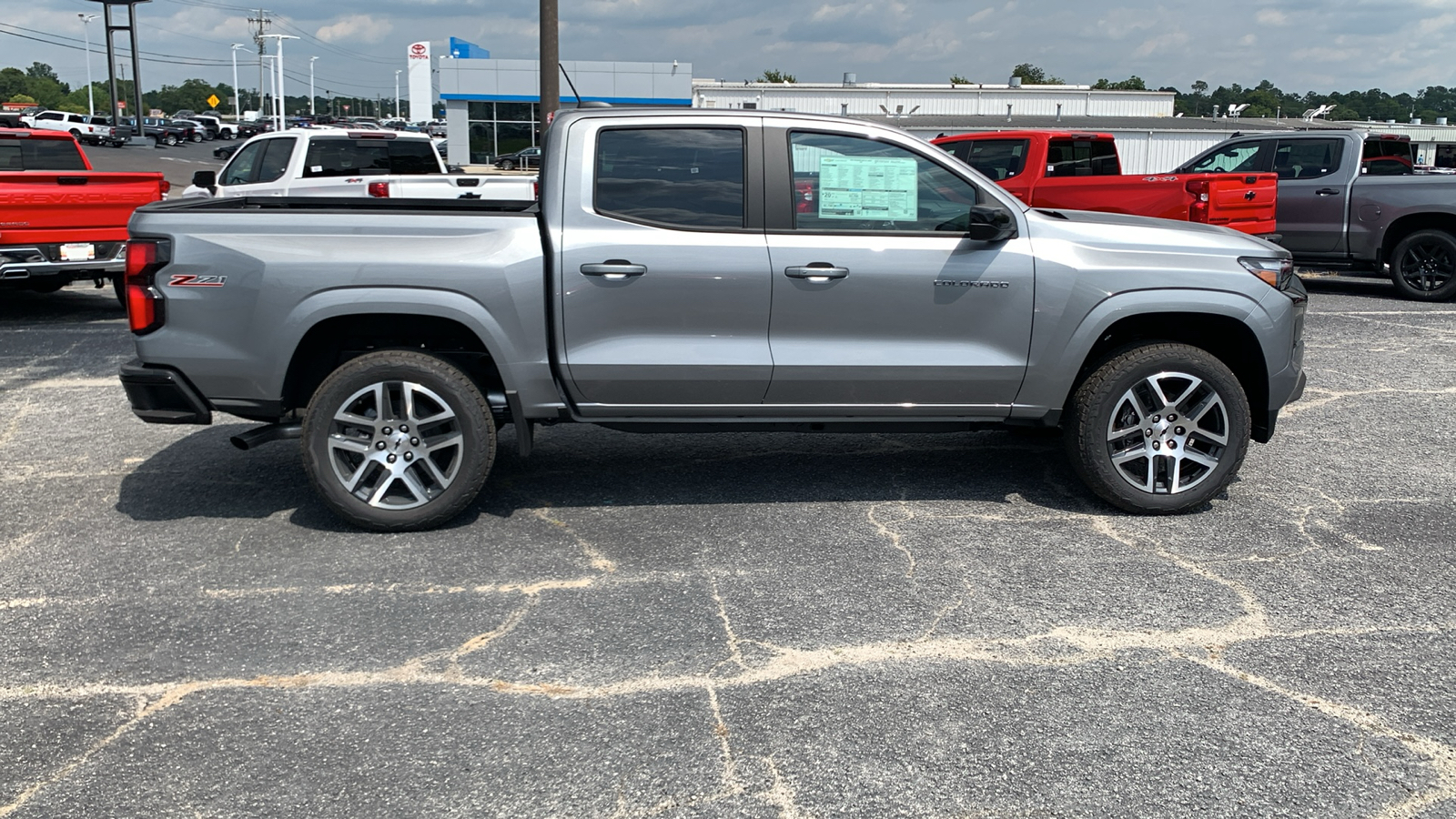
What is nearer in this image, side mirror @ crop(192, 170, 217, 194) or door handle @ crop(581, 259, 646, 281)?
door handle @ crop(581, 259, 646, 281)

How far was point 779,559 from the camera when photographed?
16.4ft

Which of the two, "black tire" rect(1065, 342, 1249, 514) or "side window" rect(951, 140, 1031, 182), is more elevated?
"side window" rect(951, 140, 1031, 182)

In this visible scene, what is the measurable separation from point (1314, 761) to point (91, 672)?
3744mm

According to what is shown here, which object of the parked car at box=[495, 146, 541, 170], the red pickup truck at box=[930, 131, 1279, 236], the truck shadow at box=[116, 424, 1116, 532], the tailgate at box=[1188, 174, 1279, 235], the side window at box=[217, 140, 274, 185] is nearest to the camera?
the truck shadow at box=[116, 424, 1116, 532]

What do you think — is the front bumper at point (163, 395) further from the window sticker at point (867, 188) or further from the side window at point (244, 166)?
the side window at point (244, 166)

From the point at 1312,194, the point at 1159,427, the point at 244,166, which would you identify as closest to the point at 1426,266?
the point at 1312,194

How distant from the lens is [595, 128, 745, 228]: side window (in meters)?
5.26

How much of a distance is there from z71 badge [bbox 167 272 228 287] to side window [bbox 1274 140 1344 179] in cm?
1218

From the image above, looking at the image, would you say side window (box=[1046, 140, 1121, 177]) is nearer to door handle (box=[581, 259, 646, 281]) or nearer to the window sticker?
the window sticker

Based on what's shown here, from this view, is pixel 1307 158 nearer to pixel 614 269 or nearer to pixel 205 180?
pixel 614 269

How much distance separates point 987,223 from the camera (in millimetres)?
5180

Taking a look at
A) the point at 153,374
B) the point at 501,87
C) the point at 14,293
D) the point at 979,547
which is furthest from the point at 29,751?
the point at 501,87

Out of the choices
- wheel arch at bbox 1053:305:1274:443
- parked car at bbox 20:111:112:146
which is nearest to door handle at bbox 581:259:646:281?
wheel arch at bbox 1053:305:1274:443

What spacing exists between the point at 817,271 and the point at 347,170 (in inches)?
390
